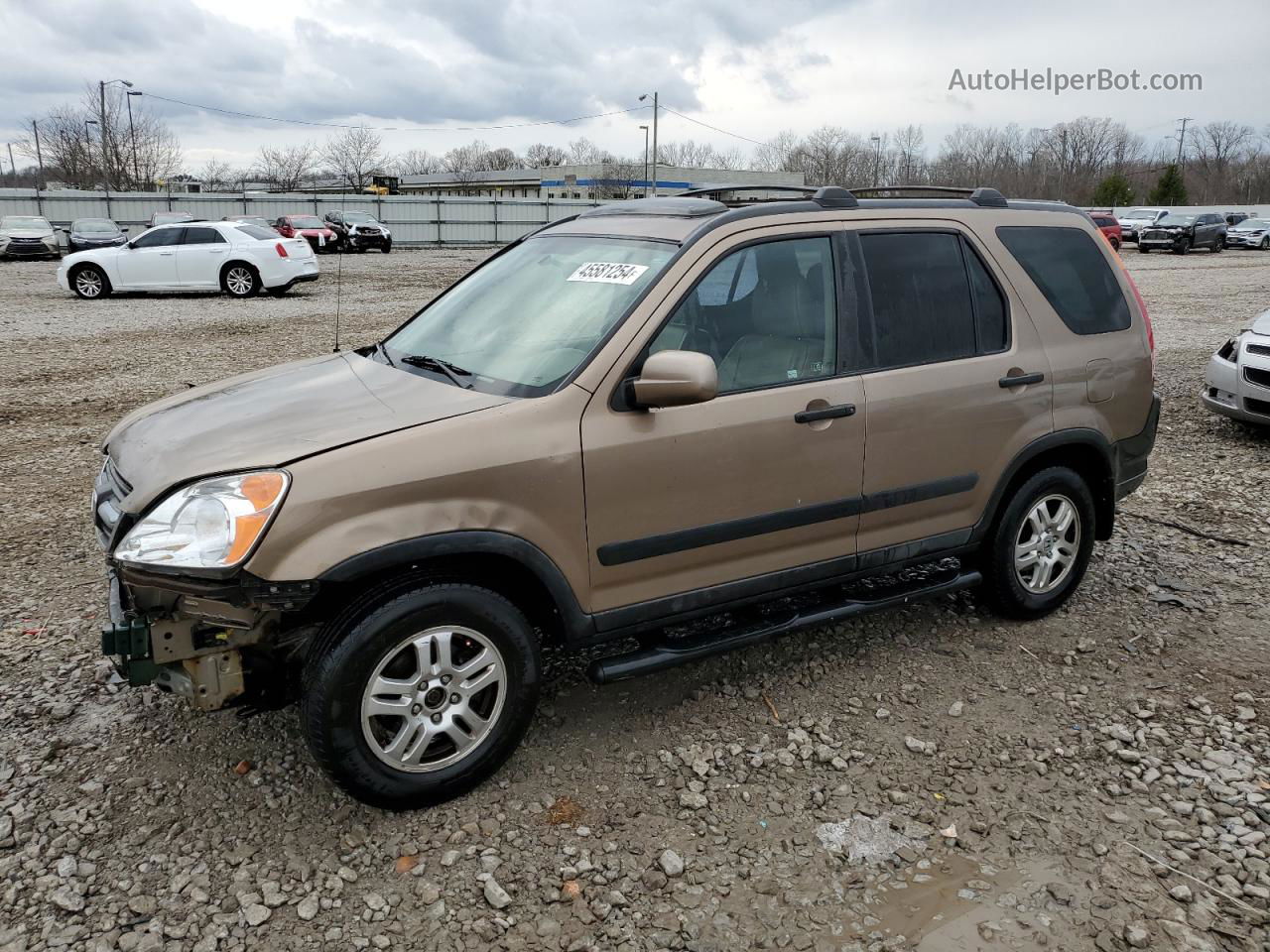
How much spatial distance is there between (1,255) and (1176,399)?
32186 mm

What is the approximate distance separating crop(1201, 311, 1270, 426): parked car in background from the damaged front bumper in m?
7.59

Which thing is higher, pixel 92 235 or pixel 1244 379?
pixel 92 235

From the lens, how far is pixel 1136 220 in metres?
42.4

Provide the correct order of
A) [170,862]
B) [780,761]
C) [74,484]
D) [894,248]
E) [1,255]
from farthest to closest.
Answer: [1,255] → [74,484] → [894,248] → [780,761] → [170,862]

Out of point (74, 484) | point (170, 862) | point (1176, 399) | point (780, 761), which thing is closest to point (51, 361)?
point (74, 484)

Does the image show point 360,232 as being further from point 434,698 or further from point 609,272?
point 434,698

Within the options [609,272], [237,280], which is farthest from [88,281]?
[609,272]

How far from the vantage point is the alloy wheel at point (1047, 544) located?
14.4ft

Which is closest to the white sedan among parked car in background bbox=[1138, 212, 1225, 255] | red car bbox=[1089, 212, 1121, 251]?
red car bbox=[1089, 212, 1121, 251]

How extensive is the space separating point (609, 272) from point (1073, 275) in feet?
7.53

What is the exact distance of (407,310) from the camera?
16.8m

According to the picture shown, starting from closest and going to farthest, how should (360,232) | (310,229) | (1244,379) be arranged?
(1244,379)
(310,229)
(360,232)

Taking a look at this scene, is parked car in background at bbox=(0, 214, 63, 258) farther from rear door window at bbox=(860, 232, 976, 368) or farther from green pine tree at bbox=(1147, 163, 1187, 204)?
green pine tree at bbox=(1147, 163, 1187, 204)

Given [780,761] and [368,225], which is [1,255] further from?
[780,761]
